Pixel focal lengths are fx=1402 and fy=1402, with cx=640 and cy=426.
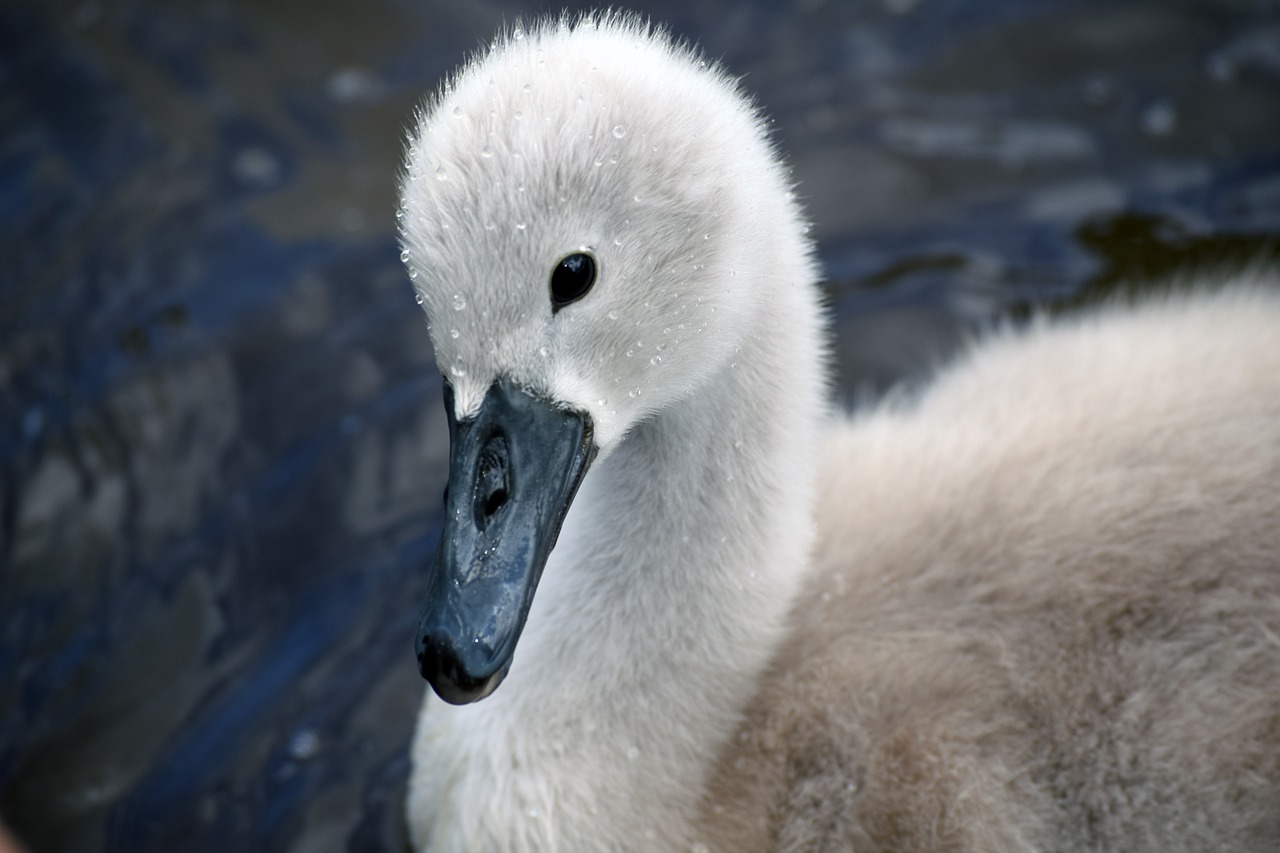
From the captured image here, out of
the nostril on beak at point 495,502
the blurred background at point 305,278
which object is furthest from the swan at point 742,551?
the blurred background at point 305,278

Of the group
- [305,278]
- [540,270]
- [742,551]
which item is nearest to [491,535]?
[540,270]

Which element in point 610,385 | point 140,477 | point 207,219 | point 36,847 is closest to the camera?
point 610,385

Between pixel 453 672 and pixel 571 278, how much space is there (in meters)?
0.63

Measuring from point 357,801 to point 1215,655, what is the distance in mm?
1883

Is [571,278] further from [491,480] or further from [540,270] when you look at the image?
[491,480]

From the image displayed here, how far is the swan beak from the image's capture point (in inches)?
84.4

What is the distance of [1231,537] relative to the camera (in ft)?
8.27

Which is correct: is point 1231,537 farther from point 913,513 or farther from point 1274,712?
point 913,513

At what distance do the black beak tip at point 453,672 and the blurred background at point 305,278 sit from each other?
3.63 feet

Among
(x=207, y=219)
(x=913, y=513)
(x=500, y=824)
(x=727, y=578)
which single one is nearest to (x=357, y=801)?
(x=500, y=824)

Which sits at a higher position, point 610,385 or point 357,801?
point 610,385

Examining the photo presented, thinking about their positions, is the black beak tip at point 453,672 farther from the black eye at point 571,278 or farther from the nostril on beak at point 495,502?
the black eye at point 571,278

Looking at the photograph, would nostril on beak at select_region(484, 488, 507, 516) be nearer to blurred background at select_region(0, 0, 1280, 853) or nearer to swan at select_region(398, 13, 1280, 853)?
swan at select_region(398, 13, 1280, 853)

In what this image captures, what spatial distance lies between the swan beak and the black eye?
0.16 m
